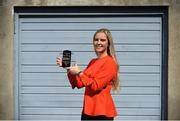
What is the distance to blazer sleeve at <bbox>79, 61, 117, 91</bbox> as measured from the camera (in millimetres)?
4602

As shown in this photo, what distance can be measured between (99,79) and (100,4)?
3.84 m

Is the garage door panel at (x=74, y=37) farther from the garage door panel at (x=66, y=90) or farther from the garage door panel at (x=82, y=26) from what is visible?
the garage door panel at (x=66, y=90)

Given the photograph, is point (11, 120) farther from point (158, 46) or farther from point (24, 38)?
point (158, 46)

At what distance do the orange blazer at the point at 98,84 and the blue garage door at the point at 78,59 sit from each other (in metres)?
3.86

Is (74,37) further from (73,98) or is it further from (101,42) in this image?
(101,42)

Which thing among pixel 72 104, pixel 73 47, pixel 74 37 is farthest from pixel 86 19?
pixel 72 104

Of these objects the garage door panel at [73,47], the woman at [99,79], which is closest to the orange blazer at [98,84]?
the woman at [99,79]

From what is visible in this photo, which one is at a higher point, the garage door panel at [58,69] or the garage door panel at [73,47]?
the garage door panel at [73,47]

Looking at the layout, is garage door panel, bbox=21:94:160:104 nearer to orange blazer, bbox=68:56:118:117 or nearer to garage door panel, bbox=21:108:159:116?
garage door panel, bbox=21:108:159:116

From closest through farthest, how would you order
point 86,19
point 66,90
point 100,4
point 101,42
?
point 101,42
point 100,4
point 86,19
point 66,90

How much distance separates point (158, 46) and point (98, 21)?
111 centimetres

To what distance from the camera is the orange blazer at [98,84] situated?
4625mm

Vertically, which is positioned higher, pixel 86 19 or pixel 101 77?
pixel 86 19

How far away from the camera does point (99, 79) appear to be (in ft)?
15.2
